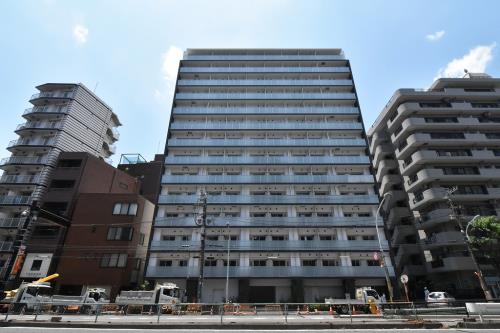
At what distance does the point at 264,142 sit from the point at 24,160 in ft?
124

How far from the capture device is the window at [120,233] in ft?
129

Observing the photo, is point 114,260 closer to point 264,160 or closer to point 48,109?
point 264,160

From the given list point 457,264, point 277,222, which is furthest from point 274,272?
point 457,264

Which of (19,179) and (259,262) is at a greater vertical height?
(19,179)

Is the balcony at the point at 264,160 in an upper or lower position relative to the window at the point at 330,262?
upper


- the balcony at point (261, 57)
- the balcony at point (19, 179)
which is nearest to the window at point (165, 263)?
the balcony at point (19, 179)

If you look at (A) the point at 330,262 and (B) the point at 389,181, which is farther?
(B) the point at 389,181

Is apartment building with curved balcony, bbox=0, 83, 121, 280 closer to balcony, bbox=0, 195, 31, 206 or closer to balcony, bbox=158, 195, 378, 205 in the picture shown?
balcony, bbox=0, 195, 31, 206

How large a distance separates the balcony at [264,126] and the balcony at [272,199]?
12.4 m

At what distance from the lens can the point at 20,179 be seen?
145 ft

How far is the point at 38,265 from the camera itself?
37656 mm

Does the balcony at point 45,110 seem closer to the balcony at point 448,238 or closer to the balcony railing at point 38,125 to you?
the balcony railing at point 38,125

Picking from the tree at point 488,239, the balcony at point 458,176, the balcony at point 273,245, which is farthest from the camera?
the balcony at point 458,176

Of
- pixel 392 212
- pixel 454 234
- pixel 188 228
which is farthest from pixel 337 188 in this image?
pixel 188 228
